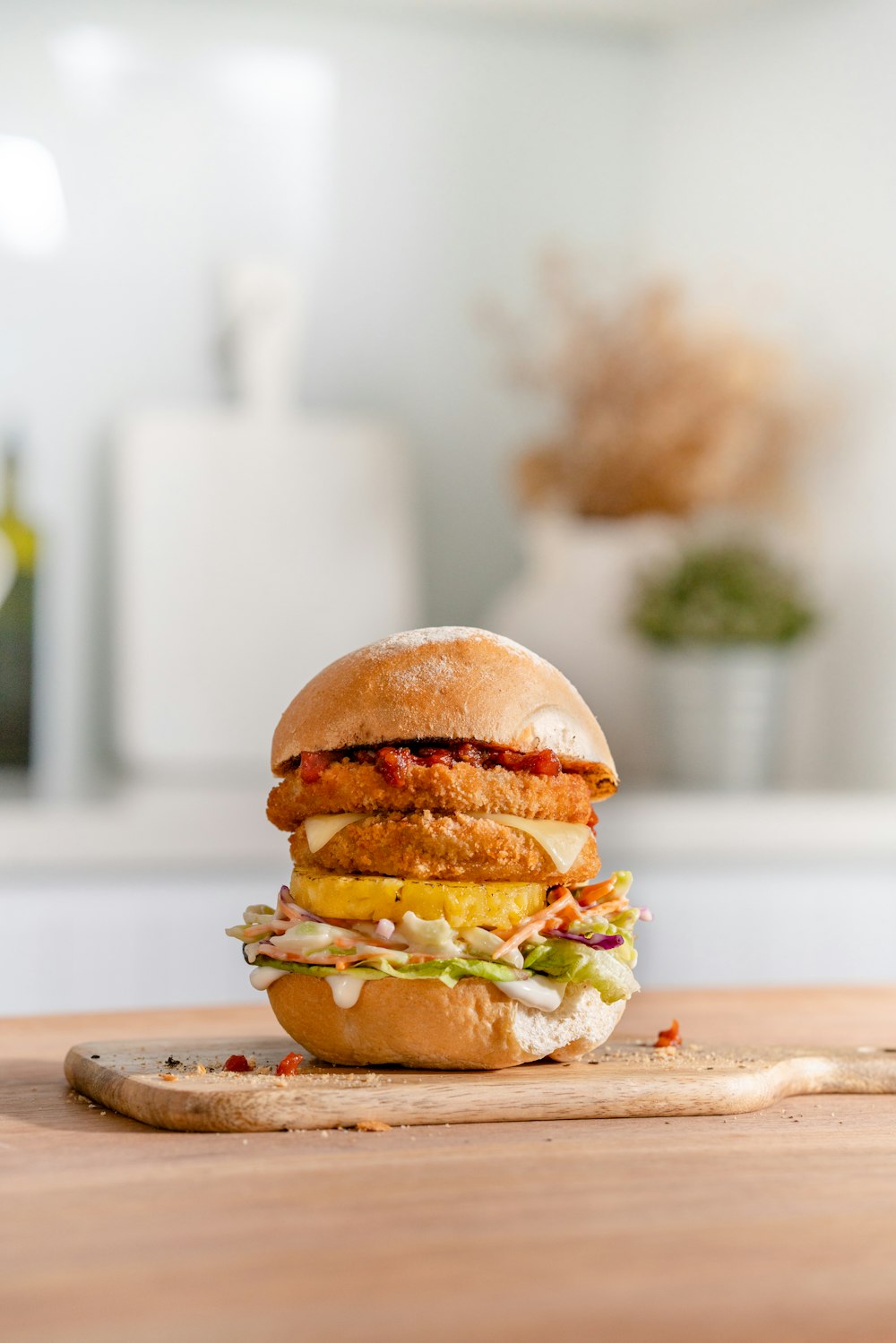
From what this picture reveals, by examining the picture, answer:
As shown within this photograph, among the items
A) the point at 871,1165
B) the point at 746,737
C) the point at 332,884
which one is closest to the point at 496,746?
the point at 332,884

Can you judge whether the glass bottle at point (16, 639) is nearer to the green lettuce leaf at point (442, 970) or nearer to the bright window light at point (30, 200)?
the bright window light at point (30, 200)

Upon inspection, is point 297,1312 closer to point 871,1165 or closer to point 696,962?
point 871,1165

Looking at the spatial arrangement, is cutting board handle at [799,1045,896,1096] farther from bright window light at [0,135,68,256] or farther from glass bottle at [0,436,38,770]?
bright window light at [0,135,68,256]

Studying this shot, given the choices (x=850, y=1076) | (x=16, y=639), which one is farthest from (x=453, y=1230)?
(x=16, y=639)

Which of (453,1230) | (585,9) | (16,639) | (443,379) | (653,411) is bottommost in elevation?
(453,1230)

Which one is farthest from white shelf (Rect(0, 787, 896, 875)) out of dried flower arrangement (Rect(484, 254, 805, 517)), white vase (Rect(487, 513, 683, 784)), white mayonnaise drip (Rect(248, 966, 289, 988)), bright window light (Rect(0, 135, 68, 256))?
white mayonnaise drip (Rect(248, 966, 289, 988))

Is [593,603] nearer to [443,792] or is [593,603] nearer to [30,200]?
[30,200]

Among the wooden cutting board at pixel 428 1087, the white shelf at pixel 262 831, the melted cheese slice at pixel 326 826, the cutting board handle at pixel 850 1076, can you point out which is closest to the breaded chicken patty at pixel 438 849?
the melted cheese slice at pixel 326 826
